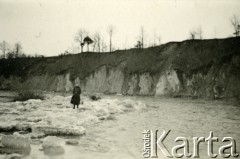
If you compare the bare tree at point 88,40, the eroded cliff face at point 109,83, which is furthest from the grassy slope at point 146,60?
the bare tree at point 88,40

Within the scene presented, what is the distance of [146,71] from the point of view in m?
41.2

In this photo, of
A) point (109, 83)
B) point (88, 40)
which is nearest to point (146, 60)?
point (109, 83)

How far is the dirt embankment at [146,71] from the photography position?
32.0 meters

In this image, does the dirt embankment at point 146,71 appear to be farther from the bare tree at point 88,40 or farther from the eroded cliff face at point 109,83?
the bare tree at point 88,40

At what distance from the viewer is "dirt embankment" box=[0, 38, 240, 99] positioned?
105 ft

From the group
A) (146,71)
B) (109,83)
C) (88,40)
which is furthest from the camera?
(88,40)

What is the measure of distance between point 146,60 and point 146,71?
9.49ft

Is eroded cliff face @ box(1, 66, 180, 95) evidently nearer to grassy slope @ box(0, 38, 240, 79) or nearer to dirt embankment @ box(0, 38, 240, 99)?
dirt embankment @ box(0, 38, 240, 99)

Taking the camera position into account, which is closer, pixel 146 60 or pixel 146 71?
pixel 146 71

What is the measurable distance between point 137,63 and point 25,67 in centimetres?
2322

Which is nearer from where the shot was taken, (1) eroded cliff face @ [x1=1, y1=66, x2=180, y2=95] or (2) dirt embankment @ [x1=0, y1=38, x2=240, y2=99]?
(2) dirt embankment @ [x1=0, y1=38, x2=240, y2=99]

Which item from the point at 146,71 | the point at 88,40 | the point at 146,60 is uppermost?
the point at 88,40

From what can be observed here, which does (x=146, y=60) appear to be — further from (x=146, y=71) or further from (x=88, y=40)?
(x=88, y=40)

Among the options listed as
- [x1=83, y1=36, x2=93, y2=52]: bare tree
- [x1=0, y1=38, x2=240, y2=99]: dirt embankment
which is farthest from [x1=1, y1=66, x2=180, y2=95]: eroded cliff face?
A: [x1=83, y1=36, x2=93, y2=52]: bare tree
